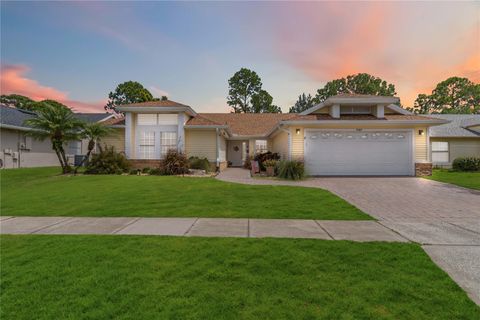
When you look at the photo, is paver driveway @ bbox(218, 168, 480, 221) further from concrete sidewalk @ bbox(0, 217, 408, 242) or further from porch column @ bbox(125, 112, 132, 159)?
porch column @ bbox(125, 112, 132, 159)

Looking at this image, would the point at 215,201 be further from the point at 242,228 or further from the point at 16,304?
the point at 16,304

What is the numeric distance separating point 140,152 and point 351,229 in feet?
50.4

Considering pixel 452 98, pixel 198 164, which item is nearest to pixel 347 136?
pixel 198 164

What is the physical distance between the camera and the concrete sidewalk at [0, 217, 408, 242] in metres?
4.45

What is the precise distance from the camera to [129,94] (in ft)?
142

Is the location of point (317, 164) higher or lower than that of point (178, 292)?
higher

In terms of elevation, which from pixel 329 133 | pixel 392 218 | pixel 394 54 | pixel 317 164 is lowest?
pixel 392 218

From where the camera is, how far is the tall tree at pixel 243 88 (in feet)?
146

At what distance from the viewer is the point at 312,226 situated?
16.5 ft

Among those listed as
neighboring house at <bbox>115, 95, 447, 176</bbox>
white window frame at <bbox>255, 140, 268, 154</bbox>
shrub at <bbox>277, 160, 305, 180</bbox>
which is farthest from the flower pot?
white window frame at <bbox>255, 140, 268, 154</bbox>

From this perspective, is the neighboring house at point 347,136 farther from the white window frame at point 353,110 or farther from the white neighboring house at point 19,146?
the white neighboring house at point 19,146

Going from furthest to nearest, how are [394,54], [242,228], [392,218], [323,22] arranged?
[394,54], [323,22], [392,218], [242,228]

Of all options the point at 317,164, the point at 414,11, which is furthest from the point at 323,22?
the point at 317,164

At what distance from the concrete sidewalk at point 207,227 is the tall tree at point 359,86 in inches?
1790
